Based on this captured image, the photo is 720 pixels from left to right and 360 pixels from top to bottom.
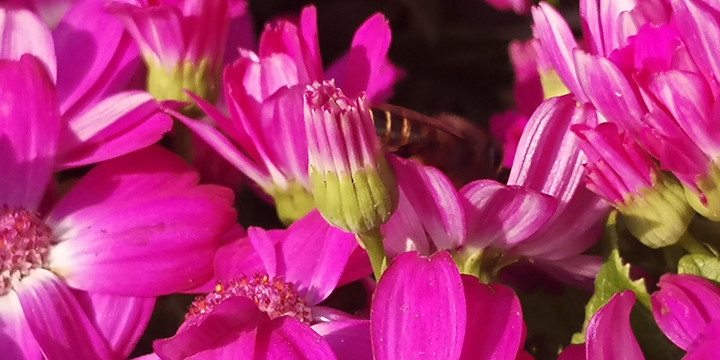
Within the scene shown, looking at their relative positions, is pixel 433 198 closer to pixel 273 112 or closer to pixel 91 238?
pixel 273 112

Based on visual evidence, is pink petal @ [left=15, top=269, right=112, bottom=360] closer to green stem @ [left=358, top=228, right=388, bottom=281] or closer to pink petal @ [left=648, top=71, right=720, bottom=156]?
green stem @ [left=358, top=228, right=388, bottom=281]

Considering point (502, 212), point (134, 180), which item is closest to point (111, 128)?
point (134, 180)

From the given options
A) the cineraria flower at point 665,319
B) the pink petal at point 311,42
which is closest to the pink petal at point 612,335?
the cineraria flower at point 665,319

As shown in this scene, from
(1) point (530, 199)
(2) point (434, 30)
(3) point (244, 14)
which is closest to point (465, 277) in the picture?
(1) point (530, 199)

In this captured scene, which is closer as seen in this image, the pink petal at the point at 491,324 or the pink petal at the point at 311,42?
the pink petal at the point at 491,324

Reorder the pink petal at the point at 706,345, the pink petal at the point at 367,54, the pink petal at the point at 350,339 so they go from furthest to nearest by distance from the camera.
→ the pink petal at the point at 367,54
the pink petal at the point at 350,339
the pink petal at the point at 706,345

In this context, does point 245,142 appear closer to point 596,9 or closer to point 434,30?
point 596,9

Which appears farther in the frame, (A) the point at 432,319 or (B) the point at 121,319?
(B) the point at 121,319

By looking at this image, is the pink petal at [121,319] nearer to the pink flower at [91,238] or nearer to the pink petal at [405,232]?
the pink flower at [91,238]
